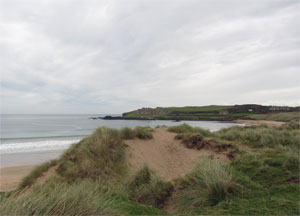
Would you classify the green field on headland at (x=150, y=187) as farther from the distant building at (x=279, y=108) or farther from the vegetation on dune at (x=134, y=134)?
the distant building at (x=279, y=108)

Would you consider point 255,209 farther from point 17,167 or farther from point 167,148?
point 17,167

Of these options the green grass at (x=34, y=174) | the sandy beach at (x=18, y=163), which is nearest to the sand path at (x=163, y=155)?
the green grass at (x=34, y=174)

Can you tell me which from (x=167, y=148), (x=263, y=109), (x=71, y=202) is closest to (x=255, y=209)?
Answer: (x=71, y=202)

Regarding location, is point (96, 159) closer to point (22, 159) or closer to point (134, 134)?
point (134, 134)

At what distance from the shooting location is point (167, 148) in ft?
30.8

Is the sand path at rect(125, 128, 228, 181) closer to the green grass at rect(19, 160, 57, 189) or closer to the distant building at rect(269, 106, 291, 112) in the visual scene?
the green grass at rect(19, 160, 57, 189)

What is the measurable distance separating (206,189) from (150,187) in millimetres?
1600

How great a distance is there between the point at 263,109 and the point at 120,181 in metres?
100

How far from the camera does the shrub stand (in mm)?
3855

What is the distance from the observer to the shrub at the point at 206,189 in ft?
12.6

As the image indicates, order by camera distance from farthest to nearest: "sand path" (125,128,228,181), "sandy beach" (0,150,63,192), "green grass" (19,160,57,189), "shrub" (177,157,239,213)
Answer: "sandy beach" (0,150,63,192)
"sand path" (125,128,228,181)
"green grass" (19,160,57,189)
"shrub" (177,157,239,213)

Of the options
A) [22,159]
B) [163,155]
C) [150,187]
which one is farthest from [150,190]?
[22,159]

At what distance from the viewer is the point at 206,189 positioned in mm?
4059

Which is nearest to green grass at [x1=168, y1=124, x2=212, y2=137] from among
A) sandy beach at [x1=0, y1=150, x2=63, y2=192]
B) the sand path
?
the sand path
